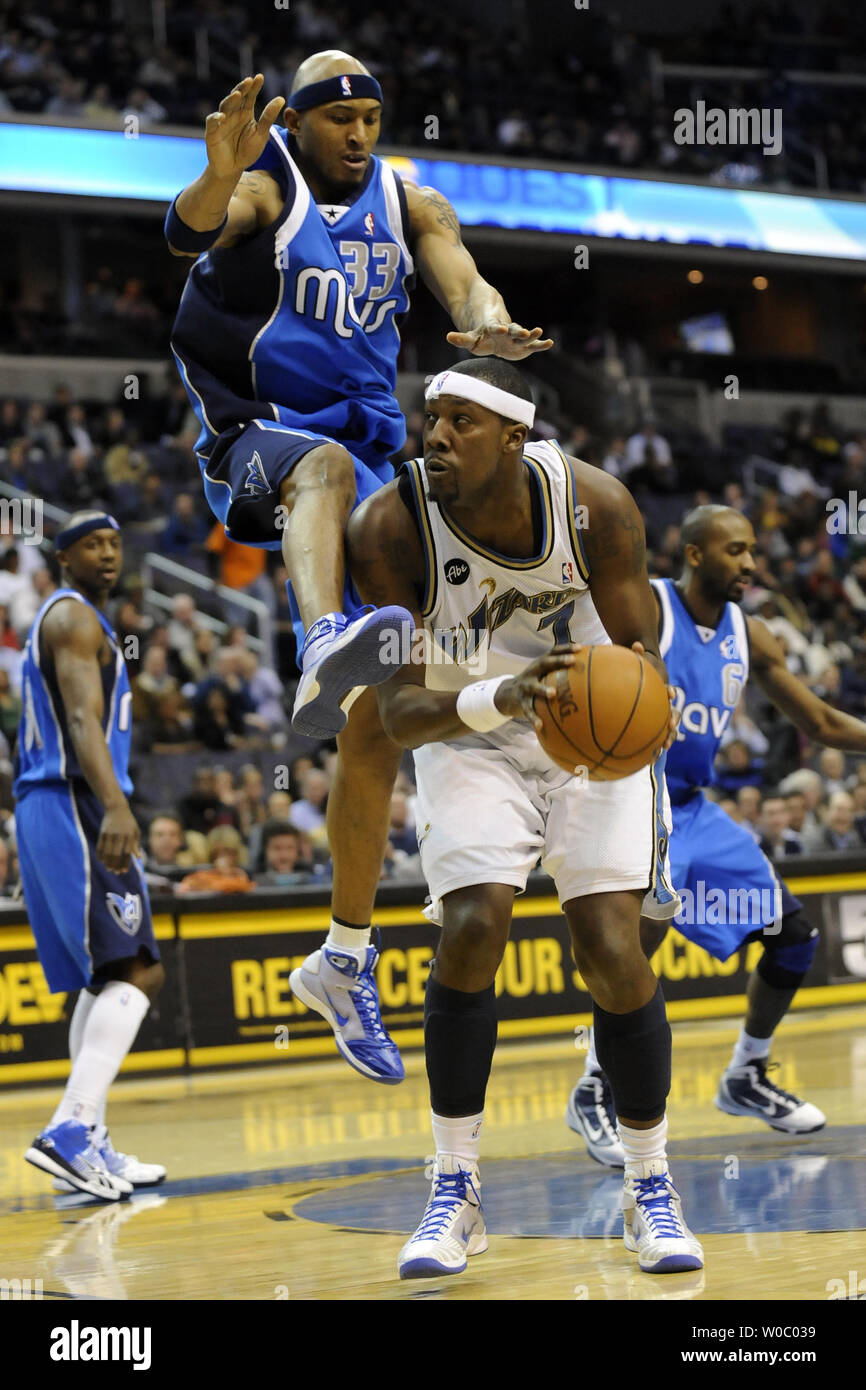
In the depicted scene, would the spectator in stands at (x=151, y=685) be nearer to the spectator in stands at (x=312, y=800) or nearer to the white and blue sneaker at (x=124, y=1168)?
the spectator in stands at (x=312, y=800)

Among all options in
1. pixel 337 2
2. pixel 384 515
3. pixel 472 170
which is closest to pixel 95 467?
pixel 472 170

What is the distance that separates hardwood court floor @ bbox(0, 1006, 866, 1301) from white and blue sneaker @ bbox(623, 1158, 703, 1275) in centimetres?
5

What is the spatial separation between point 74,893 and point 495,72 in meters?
17.6

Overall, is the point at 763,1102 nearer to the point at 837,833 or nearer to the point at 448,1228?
the point at 448,1228

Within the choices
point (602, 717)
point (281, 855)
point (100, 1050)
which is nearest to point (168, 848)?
point (281, 855)

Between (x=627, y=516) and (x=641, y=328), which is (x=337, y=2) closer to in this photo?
(x=641, y=328)

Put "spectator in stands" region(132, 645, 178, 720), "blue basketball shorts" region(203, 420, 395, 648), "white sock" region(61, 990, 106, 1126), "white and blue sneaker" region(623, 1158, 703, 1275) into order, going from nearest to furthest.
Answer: "white and blue sneaker" region(623, 1158, 703, 1275), "blue basketball shorts" region(203, 420, 395, 648), "white sock" region(61, 990, 106, 1126), "spectator in stands" region(132, 645, 178, 720)

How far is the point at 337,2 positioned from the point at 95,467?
28.8 ft

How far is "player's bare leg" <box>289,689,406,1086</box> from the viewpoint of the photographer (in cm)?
511

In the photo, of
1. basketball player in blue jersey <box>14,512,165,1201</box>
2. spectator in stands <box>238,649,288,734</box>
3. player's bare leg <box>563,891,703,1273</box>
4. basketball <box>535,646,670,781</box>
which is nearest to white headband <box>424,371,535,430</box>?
basketball <box>535,646,670,781</box>

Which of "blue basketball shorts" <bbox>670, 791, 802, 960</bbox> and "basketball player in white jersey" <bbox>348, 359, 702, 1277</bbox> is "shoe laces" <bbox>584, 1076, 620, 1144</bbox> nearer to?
"blue basketball shorts" <bbox>670, 791, 802, 960</bbox>

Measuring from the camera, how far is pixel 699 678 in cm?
672

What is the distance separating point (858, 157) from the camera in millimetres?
22953

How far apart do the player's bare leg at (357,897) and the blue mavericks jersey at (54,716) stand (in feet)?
4.94
